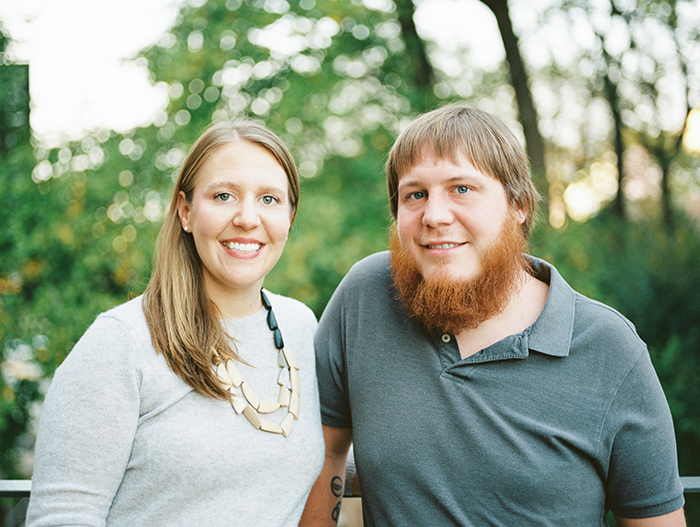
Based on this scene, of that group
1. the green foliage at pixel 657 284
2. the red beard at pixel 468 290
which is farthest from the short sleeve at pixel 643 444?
the green foliage at pixel 657 284

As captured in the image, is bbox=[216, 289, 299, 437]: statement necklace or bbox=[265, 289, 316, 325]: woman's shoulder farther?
bbox=[265, 289, 316, 325]: woman's shoulder

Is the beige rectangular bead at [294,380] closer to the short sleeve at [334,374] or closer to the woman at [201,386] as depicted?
the woman at [201,386]

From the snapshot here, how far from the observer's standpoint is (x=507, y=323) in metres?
2.04

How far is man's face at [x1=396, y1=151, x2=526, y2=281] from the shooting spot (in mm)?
1939

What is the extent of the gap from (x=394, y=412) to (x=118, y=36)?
4968mm

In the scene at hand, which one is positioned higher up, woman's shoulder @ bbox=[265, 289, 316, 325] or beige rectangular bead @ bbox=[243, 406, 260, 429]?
woman's shoulder @ bbox=[265, 289, 316, 325]

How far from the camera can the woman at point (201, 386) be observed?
164cm

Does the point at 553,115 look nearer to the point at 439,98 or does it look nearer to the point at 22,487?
the point at 439,98

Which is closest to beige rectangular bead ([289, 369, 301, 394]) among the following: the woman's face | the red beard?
the woman's face

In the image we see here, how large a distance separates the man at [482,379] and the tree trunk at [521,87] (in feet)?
19.1

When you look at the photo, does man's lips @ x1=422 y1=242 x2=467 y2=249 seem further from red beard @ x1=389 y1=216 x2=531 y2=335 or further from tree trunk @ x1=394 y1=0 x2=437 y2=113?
tree trunk @ x1=394 y1=0 x2=437 y2=113

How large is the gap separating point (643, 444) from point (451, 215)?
0.90 m

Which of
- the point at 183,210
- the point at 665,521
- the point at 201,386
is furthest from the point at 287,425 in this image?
the point at 665,521

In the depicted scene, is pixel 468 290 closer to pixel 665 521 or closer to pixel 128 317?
pixel 665 521
